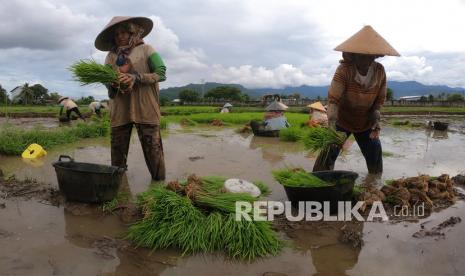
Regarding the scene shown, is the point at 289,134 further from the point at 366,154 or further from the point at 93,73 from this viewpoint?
the point at 93,73

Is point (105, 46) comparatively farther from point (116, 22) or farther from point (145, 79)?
point (145, 79)

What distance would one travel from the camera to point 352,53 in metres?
4.36

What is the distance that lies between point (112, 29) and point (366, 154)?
11.5ft

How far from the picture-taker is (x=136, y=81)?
4309 millimetres

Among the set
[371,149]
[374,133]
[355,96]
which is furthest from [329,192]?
[371,149]

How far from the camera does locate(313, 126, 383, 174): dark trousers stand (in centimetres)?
452

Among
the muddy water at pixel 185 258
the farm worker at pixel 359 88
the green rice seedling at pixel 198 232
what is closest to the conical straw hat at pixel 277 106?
the farm worker at pixel 359 88

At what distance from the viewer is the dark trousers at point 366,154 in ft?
14.8

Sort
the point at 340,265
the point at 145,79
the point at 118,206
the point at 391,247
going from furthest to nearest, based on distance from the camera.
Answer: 1. the point at 145,79
2. the point at 118,206
3. the point at 391,247
4. the point at 340,265

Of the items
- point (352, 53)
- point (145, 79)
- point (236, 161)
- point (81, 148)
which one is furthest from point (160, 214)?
point (81, 148)

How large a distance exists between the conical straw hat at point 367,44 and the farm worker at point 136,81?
2048mm

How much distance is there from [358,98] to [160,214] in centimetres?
274

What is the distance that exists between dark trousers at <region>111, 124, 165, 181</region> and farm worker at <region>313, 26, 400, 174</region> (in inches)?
72.5

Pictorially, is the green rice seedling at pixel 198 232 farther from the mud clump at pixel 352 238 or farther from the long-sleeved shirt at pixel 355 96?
the long-sleeved shirt at pixel 355 96
